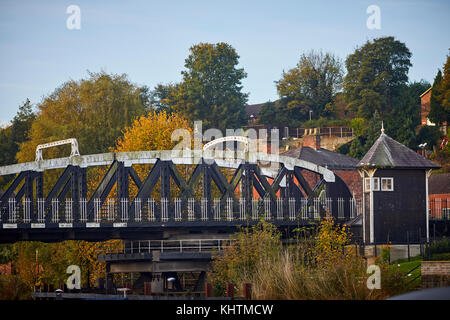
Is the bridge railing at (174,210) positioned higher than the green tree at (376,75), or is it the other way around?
the green tree at (376,75)

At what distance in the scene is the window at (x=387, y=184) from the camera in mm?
59188

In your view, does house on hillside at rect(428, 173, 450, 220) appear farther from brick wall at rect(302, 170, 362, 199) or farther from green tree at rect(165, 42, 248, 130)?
green tree at rect(165, 42, 248, 130)

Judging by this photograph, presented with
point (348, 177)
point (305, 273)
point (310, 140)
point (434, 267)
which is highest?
point (310, 140)

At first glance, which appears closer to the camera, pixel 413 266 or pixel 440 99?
pixel 413 266

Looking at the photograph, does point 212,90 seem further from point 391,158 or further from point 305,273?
point 305,273

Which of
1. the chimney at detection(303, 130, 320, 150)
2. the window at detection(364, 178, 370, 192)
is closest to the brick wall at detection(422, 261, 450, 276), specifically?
the window at detection(364, 178, 370, 192)

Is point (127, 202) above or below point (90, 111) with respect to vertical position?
below

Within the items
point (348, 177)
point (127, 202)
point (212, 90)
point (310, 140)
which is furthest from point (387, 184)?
point (212, 90)

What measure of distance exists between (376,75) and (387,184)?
5733 cm

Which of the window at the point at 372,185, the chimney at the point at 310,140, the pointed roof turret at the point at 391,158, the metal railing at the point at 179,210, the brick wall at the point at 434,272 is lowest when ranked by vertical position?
the brick wall at the point at 434,272

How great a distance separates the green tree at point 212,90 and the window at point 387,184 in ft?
185

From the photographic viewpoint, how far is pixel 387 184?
59.3 metres

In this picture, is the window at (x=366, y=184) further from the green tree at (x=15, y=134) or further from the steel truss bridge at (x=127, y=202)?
the green tree at (x=15, y=134)

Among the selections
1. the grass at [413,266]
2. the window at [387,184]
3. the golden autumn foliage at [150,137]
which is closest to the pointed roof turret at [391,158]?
the window at [387,184]
